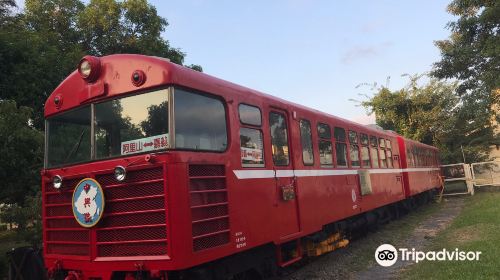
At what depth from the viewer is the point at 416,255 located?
28.3 feet

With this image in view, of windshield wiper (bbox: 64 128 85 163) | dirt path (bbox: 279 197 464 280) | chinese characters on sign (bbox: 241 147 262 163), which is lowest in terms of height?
dirt path (bbox: 279 197 464 280)

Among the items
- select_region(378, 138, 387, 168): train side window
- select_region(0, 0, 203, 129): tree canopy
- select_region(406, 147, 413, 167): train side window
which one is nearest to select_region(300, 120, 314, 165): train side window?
select_region(378, 138, 387, 168): train side window

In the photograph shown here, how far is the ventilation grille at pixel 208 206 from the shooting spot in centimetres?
475

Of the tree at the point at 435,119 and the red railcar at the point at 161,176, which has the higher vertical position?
the tree at the point at 435,119

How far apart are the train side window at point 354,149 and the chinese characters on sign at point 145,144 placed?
598cm

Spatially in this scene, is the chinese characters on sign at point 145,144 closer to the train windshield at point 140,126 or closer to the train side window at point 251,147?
the train windshield at point 140,126

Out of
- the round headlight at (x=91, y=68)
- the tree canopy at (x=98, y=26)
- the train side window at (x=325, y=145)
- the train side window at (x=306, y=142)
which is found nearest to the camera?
the round headlight at (x=91, y=68)

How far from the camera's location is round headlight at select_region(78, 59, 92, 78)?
540cm

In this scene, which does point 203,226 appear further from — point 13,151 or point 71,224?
point 13,151

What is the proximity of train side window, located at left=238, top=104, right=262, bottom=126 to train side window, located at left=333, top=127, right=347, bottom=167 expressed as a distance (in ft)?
10.5

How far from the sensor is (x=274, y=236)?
20.4 ft

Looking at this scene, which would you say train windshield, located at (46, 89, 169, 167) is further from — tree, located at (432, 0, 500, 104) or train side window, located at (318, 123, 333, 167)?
tree, located at (432, 0, 500, 104)

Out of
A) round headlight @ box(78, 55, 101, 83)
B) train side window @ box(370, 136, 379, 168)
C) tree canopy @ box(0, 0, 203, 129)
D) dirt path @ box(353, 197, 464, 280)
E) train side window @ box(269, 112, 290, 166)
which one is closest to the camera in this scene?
round headlight @ box(78, 55, 101, 83)

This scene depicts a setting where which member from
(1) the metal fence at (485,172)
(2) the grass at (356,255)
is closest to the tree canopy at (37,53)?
(2) the grass at (356,255)
